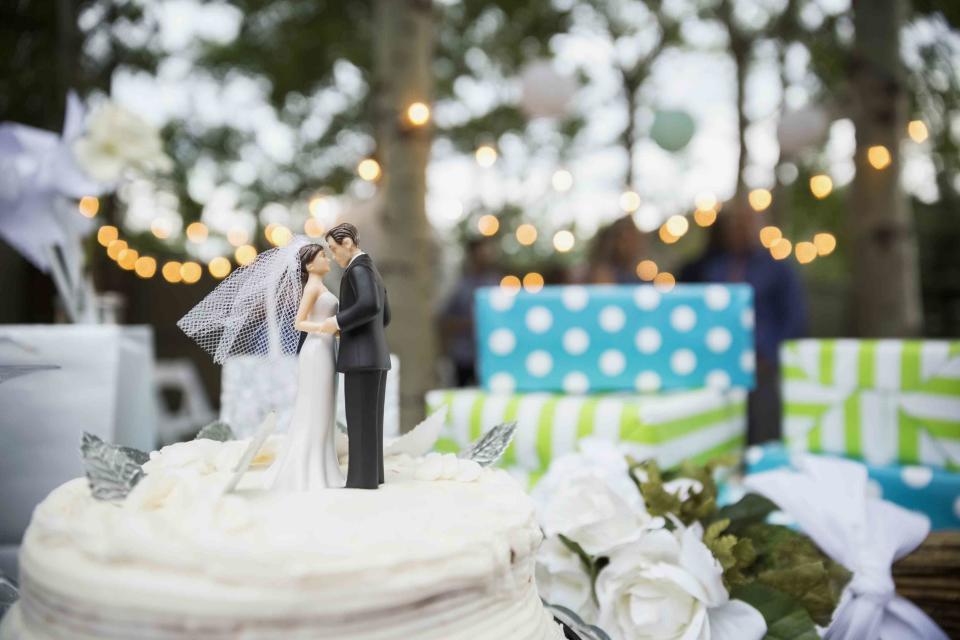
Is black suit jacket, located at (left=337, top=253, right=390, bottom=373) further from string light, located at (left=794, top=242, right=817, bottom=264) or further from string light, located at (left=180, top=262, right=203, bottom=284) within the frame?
string light, located at (left=180, top=262, right=203, bottom=284)

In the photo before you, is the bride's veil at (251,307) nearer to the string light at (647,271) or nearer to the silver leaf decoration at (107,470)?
the silver leaf decoration at (107,470)

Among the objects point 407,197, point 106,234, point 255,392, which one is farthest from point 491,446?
point 106,234

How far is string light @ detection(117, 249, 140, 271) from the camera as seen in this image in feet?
24.8

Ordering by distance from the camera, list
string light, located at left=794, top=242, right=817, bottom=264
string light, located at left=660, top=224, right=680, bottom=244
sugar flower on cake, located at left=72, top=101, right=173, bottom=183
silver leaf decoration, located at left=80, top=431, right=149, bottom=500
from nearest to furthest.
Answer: silver leaf decoration, located at left=80, top=431, right=149, bottom=500 < sugar flower on cake, located at left=72, top=101, right=173, bottom=183 < string light, located at left=660, top=224, right=680, bottom=244 < string light, located at left=794, top=242, right=817, bottom=264

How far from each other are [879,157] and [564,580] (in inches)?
146

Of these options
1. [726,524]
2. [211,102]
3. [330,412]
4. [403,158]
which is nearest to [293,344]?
[330,412]

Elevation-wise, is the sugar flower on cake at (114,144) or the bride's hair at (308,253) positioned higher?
the sugar flower on cake at (114,144)

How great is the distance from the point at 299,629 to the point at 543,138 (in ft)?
43.4

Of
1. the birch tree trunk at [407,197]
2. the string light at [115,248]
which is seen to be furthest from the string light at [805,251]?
the string light at [115,248]

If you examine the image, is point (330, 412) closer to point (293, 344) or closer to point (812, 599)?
point (293, 344)

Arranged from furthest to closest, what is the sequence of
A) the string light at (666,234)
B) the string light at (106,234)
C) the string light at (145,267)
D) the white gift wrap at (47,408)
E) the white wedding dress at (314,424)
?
the string light at (145,267), the string light at (666,234), the string light at (106,234), the white gift wrap at (47,408), the white wedding dress at (314,424)

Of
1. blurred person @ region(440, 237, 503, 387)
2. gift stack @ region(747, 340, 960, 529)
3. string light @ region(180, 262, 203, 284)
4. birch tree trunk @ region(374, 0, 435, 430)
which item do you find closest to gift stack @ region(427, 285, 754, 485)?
gift stack @ region(747, 340, 960, 529)

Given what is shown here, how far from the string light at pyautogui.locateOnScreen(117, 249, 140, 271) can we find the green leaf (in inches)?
300

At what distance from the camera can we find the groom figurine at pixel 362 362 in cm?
84
